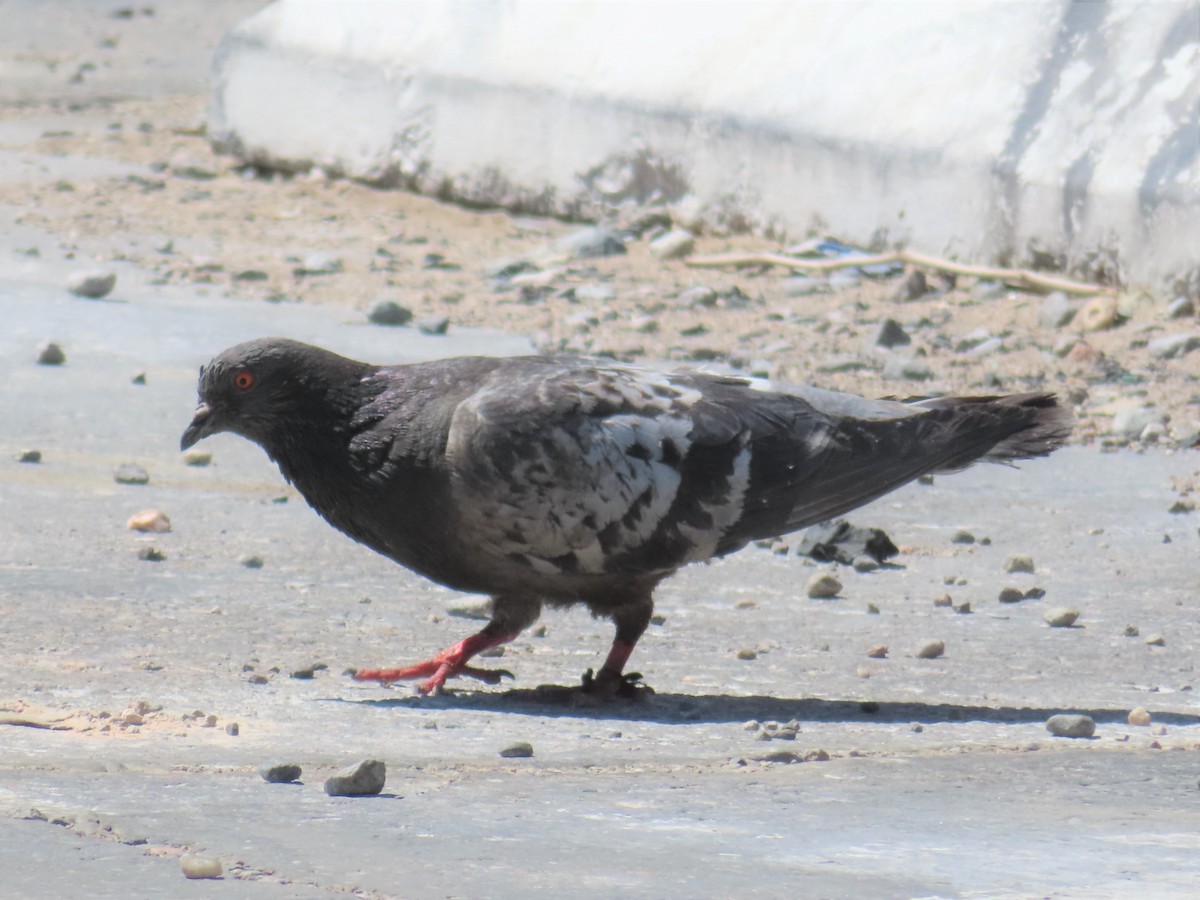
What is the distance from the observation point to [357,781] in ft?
10.8

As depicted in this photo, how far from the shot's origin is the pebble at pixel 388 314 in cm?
831

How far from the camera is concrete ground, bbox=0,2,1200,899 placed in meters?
2.94

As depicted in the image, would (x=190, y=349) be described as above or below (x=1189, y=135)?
below

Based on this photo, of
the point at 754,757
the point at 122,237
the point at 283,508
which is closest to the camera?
the point at 754,757

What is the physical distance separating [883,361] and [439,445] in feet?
11.6

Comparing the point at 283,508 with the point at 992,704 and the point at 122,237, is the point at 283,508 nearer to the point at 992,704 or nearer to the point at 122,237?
the point at 992,704

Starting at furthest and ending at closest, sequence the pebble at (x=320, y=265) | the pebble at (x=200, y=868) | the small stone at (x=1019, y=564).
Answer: the pebble at (x=320, y=265) < the small stone at (x=1019, y=564) < the pebble at (x=200, y=868)

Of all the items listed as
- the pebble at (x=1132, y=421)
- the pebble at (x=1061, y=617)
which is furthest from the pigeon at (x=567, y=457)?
the pebble at (x=1132, y=421)

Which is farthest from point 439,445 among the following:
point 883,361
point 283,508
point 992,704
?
point 883,361

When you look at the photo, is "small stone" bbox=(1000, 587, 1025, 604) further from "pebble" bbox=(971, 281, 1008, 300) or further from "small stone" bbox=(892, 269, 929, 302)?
"small stone" bbox=(892, 269, 929, 302)

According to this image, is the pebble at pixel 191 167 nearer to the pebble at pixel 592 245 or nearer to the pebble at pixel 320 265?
the pebble at pixel 320 265

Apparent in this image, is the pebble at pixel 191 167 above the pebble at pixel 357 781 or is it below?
below

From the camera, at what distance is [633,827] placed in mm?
3170

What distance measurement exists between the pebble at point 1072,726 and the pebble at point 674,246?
5.77 m
